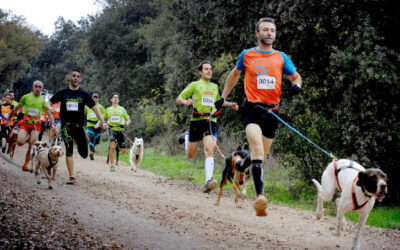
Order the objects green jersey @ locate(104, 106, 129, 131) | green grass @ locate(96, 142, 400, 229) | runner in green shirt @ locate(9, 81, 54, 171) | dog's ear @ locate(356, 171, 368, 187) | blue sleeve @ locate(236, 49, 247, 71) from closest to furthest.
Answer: dog's ear @ locate(356, 171, 368, 187)
blue sleeve @ locate(236, 49, 247, 71)
green grass @ locate(96, 142, 400, 229)
runner in green shirt @ locate(9, 81, 54, 171)
green jersey @ locate(104, 106, 129, 131)

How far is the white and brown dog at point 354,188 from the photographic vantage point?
4.57m

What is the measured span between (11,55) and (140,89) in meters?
18.3

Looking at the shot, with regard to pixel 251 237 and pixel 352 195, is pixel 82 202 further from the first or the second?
pixel 352 195

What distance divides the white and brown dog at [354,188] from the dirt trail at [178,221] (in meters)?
0.69

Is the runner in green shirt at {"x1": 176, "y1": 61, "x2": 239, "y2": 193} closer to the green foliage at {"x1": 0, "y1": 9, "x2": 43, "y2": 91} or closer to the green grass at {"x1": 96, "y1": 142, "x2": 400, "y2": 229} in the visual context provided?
the green grass at {"x1": 96, "y1": 142, "x2": 400, "y2": 229}

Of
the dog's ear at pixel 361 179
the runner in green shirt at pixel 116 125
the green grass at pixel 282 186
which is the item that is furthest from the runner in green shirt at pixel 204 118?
the runner in green shirt at pixel 116 125

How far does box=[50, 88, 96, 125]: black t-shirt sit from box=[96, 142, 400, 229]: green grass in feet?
16.2

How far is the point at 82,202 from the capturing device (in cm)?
713

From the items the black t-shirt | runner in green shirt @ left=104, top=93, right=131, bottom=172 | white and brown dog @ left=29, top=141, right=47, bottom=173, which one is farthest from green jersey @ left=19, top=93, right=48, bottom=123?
runner in green shirt @ left=104, top=93, right=131, bottom=172

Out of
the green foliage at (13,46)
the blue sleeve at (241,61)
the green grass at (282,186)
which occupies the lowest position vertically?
the green grass at (282,186)

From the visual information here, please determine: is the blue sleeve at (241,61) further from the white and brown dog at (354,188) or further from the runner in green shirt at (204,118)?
the runner in green shirt at (204,118)

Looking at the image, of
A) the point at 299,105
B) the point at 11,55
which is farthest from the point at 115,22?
the point at 299,105

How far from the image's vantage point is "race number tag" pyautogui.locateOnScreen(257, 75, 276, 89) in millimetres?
5418

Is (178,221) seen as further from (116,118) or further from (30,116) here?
(116,118)
